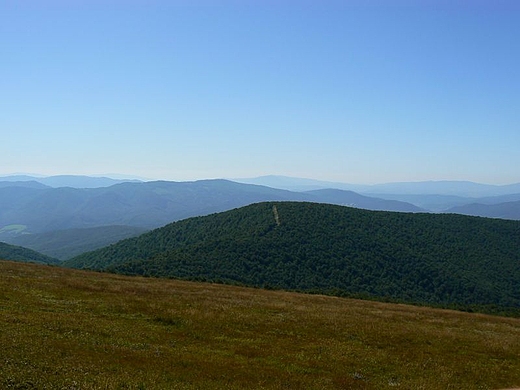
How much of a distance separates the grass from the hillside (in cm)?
6344

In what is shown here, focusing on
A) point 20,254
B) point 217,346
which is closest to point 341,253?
point 217,346

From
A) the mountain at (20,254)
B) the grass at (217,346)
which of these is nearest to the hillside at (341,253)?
the mountain at (20,254)

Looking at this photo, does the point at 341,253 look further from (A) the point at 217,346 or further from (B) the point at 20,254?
(B) the point at 20,254

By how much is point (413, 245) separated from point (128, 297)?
144 m

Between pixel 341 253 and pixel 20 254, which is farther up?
pixel 341 253

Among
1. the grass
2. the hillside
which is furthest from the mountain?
the grass

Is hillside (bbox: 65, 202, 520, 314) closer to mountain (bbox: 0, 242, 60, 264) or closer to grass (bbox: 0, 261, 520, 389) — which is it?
mountain (bbox: 0, 242, 60, 264)

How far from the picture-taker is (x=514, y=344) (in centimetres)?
2911

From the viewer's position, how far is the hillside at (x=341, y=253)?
116625mm

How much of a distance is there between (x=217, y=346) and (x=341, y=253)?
121 m

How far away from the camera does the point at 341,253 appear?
138m

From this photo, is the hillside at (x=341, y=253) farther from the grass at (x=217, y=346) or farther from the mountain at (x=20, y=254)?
the grass at (x=217, y=346)

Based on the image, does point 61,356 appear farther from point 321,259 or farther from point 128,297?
point 321,259

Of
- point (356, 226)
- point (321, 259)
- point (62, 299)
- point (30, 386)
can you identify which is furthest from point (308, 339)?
point (356, 226)
